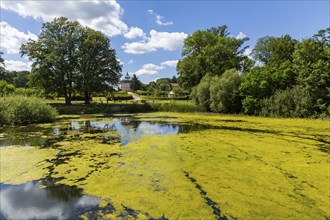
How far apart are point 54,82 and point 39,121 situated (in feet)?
41.8

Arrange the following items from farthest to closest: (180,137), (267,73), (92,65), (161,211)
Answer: (92,65) < (267,73) < (180,137) < (161,211)

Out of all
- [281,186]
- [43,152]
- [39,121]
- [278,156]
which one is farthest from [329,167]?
[39,121]

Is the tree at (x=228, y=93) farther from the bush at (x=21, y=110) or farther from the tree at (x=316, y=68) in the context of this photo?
the bush at (x=21, y=110)

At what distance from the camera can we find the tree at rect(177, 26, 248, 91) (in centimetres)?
3334

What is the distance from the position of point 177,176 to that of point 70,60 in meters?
27.4

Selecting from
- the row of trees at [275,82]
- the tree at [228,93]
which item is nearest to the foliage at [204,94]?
the row of trees at [275,82]

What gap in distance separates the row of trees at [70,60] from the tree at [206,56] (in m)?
10.5

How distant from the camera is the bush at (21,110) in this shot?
15969mm

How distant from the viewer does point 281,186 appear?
5477mm

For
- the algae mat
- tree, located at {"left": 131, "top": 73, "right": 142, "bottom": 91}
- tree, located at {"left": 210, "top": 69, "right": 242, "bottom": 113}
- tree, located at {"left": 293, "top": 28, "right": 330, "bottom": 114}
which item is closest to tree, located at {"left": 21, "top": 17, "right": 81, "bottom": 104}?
tree, located at {"left": 210, "top": 69, "right": 242, "bottom": 113}

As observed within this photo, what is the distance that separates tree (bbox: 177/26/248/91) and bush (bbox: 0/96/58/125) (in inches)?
863

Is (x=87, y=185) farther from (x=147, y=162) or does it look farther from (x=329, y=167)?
(x=329, y=167)

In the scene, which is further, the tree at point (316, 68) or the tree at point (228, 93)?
the tree at point (228, 93)

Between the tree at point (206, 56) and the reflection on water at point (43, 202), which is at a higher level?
the tree at point (206, 56)
